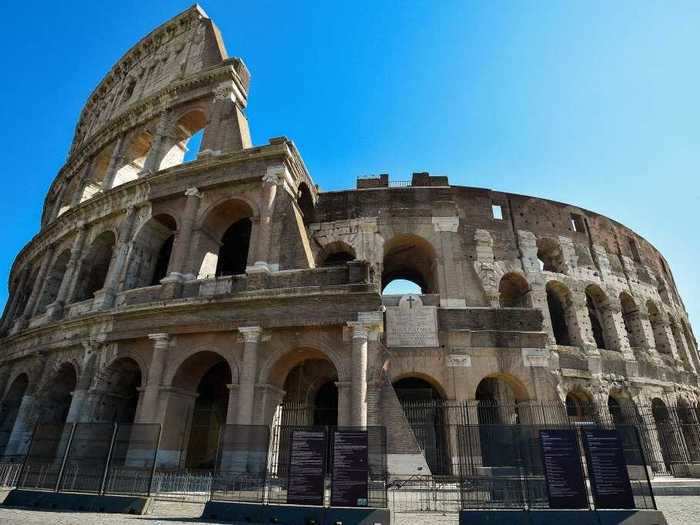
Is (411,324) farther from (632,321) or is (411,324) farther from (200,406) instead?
(632,321)

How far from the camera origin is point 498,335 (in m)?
13.7

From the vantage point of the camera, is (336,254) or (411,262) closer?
(336,254)

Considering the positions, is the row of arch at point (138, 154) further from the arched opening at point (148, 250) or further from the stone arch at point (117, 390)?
the stone arch at point (117, 390)

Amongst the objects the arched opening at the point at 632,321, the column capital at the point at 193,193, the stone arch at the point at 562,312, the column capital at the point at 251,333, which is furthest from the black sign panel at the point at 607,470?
the arched opening at the point at 632,321

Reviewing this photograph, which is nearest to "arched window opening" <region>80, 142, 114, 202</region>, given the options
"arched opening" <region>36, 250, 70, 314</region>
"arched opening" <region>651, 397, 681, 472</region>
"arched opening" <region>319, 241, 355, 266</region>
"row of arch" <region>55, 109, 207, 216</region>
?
"row of arch" <region>55, 109, 207, 216</region>

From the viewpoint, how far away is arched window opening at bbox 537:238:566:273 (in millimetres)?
18391

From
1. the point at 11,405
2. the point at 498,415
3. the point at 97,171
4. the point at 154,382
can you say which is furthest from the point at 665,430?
the point at 97,171

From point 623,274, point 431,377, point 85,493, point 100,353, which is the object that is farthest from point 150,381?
point 623,274

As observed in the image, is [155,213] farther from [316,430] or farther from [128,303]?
[316,430]

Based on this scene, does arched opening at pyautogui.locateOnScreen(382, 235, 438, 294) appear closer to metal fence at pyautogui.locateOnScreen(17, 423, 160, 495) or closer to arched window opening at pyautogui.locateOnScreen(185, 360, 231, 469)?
arched window opening at pyautogui.locateOnScreen(185, 360, 231, 469)

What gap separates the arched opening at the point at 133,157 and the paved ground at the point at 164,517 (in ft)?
46.6

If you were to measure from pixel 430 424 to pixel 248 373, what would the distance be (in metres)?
5.21

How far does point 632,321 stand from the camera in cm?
1930

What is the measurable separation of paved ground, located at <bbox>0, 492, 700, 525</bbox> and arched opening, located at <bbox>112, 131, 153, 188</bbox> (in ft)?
46.6
